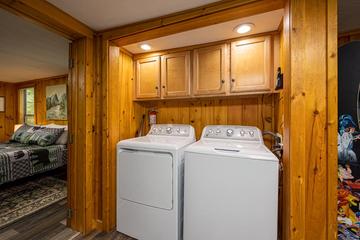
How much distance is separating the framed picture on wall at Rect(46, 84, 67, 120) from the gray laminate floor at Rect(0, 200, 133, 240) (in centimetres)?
239

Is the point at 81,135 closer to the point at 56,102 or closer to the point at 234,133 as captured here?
the point at 234,133

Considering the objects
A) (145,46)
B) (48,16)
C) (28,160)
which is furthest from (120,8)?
(28,160)

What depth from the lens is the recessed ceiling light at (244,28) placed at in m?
1.55

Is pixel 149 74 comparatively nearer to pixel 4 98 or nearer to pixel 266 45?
pixel 266 45

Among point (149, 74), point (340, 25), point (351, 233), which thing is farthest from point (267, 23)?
point (351, 233)

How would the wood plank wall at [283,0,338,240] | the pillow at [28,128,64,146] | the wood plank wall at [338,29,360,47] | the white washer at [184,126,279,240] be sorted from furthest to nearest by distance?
the pillow at [28,128,64,146], the wood plank wall at [338,29,360,47], the white washer at [184,126,279,240], the wood plank wall at [283,0,338,240]

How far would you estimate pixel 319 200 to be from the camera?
3.31 feet

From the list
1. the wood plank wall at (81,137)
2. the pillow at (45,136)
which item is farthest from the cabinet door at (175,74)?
the pillow at (45,136)

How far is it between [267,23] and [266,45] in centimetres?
21

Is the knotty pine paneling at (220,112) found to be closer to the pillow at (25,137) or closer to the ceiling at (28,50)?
the ceiling at (28,50)

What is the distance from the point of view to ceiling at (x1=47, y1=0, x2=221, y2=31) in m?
1.29

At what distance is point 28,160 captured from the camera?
2.76 meters

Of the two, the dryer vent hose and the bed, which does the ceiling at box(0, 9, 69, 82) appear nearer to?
the bed

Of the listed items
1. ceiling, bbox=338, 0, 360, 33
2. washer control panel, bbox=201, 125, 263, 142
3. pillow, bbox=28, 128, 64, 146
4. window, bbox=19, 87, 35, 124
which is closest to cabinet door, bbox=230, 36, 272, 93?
washer control panel, bbox=201, 125, 263, 142
